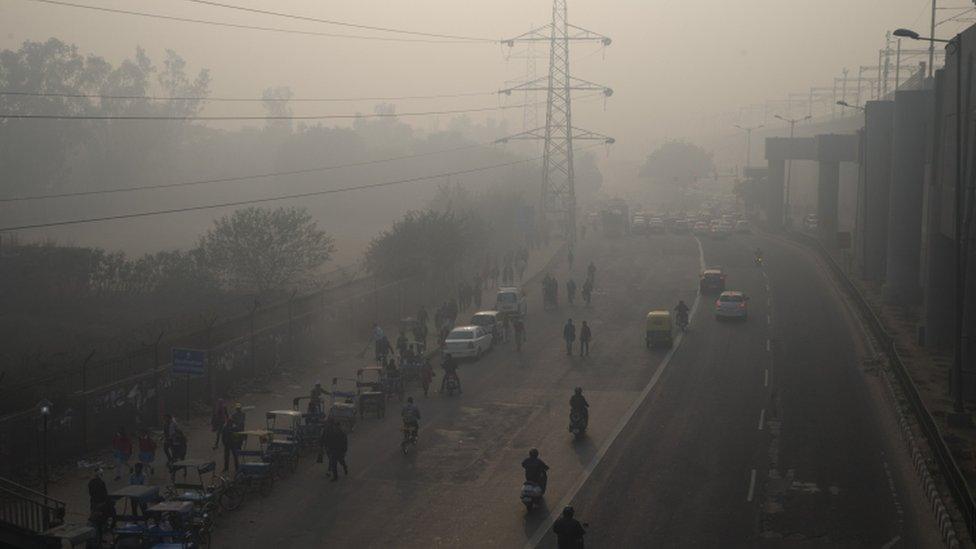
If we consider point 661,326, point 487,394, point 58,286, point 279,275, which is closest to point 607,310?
point 661,326

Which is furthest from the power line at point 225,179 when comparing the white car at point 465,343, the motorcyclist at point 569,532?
the motorcyclist at point 569,532

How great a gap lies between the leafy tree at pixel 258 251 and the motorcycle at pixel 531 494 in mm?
32568

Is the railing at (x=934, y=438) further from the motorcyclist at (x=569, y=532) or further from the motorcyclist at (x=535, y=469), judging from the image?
the motorcyclist at (x=535, y=469)

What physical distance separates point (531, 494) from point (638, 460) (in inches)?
192

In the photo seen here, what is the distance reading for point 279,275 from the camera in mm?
52500

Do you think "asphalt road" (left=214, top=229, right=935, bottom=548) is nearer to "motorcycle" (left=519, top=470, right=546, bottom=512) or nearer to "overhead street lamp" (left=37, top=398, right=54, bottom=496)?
"motorcycle" (left=519, top=470, right=546, bottom=512)

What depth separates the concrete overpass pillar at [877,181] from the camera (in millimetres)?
60219

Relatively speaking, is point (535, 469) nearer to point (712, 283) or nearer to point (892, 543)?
point (892, 543)

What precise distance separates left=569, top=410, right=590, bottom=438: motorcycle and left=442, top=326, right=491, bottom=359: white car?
12.5m

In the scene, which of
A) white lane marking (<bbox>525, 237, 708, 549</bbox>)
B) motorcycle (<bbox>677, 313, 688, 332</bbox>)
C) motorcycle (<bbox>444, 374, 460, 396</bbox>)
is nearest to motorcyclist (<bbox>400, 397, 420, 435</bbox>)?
white lane marking (<bbox>525, 237, 708, 549</bbox>)

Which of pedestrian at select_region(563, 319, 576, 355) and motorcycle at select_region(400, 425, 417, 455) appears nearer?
motorcycle at select_region(400, 425, 417, 455)

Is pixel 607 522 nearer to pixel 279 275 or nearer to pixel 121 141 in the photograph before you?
pixel 279 275

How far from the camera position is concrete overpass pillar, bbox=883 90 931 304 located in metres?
50.4

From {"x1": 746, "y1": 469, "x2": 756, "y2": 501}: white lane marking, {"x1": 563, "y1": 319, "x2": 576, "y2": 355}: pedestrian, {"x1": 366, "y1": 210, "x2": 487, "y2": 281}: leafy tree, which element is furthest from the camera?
{"x1": 366, "y1": 210, "x2": 487, "y2": 281}: leafy tree
